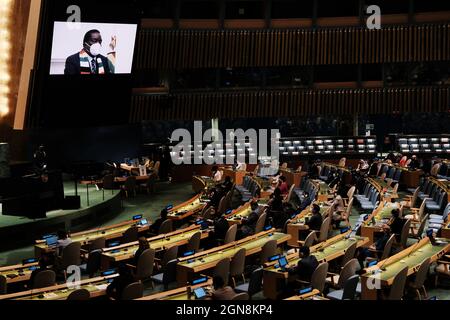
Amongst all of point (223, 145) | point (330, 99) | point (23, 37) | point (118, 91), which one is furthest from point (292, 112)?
point (23, 37)

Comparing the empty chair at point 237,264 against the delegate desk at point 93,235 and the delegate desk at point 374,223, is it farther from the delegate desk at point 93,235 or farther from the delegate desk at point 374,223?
the delegate desk at point 93,235

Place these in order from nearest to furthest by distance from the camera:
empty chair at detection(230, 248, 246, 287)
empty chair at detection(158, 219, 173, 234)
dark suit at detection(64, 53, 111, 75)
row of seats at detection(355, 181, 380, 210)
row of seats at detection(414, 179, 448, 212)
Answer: empty chair at detection(230, 248, 246, 287)
empty chair at detection(158, 219, 173, 234)
row of seats at detection(414, 179, 448, 212)
row of seats at detection(355, 181, 380, 210)
dark suit at detection(64, 53, 111, 75)

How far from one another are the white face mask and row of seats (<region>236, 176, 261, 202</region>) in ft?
18.7

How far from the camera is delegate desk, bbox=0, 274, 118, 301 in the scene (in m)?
8.24

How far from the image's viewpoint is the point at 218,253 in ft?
33.9

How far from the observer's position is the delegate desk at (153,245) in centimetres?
1055

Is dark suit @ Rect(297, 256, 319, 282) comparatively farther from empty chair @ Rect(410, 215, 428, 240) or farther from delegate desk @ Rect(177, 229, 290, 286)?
empty chair @ Rect(410, 215, 428, 240)

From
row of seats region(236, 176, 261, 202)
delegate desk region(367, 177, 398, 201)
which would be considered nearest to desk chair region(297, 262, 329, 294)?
delegate desk region(367, 177, 398, 201)

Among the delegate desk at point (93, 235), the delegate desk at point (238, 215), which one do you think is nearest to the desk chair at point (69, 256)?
the delegate desk at point (93, 235)

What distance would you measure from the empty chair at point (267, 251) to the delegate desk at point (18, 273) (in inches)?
144

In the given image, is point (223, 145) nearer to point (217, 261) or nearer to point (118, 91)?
point (118, 91)

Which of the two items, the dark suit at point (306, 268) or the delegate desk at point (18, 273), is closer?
the dark suit at point (306, 268)

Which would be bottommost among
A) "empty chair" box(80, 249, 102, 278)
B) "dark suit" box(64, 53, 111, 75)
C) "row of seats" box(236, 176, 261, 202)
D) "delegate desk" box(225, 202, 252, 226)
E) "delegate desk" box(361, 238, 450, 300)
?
"empty chair" box(80, 249, 102, 278)
